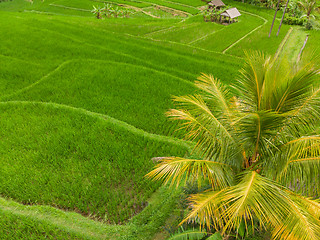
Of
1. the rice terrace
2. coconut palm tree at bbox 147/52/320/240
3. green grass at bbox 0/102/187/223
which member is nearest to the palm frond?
the rice terrace

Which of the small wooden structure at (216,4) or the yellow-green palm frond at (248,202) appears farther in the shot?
the small wooden structure at (216,4)

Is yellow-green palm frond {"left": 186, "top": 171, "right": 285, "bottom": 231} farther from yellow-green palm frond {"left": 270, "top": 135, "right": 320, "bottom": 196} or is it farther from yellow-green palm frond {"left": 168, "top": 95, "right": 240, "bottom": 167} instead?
yellow-green palm frond {"left": 168, "top": 95, "right": 240, "bottom": 167}

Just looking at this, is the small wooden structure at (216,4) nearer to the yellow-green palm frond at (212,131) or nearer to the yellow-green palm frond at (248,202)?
the yellow-green palm frond at (212,131)

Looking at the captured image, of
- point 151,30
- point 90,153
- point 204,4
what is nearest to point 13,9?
point 151,30

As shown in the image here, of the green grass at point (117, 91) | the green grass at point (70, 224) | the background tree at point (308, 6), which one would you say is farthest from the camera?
the background tree at point (308, 6)

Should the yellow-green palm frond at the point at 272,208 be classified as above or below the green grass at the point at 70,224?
above

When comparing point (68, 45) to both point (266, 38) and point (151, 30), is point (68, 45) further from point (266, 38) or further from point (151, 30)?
point (266, 38)

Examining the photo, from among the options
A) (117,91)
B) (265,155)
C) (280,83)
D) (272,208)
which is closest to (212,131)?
(265,155)

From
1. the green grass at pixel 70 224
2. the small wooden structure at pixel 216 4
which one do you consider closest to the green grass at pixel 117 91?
the green grass at pixel 70 224
